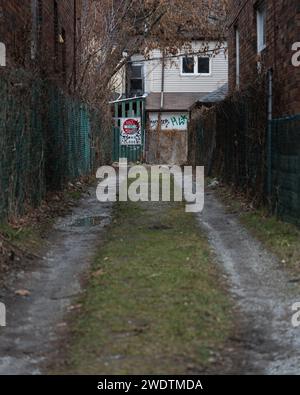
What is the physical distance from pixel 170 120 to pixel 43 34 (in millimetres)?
21789

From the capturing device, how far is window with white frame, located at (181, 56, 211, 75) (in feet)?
118

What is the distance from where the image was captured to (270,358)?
4.88 metres

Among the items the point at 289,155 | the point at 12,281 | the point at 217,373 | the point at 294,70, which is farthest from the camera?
the point at 294,70

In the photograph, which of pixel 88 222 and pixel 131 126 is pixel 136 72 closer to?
pixel 131 126

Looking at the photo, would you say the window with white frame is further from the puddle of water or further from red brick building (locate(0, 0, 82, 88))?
the puddle of water

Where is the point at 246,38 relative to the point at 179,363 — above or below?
above

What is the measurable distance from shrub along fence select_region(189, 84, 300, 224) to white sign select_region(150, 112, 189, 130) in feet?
57.2

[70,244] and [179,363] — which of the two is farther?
[70,244]

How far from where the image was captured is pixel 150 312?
5.64m

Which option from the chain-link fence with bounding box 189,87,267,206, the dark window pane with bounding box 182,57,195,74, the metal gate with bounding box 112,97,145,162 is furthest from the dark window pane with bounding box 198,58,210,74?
the chain-link fence with bounding box 189,87,267,206
